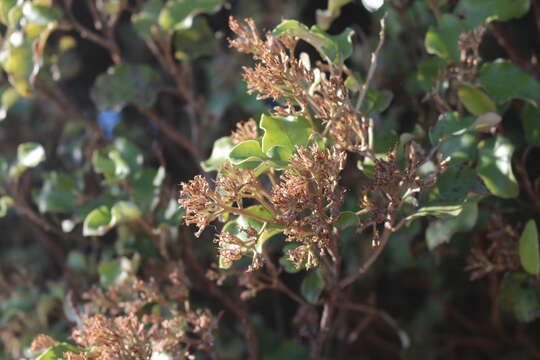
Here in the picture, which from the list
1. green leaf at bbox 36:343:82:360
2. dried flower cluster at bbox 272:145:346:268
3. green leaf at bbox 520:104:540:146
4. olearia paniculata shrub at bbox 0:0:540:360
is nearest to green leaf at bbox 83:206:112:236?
olearia paniculata shrub at bbox 0:0:540:360

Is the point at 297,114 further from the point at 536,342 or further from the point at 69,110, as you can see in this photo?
the point at 536,342

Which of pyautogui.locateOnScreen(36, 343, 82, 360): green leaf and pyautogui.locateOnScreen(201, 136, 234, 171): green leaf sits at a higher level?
pyautogui.locateOnScreen(201, 136, 234, 171): green leaf

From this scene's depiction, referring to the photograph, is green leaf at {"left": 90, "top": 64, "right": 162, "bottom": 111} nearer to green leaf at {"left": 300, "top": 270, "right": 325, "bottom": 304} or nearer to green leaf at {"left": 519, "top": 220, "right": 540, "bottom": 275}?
green leaf at {"left": 300, "top": 270, "right": 325, "bottom": 304}

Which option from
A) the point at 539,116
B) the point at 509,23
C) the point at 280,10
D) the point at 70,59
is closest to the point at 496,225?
the point at 539,116

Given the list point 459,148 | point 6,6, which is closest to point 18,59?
point 6,6

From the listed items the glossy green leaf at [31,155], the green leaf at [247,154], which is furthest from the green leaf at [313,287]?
the glossy green leaf at [31,155]

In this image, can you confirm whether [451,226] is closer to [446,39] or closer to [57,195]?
[446,39]
